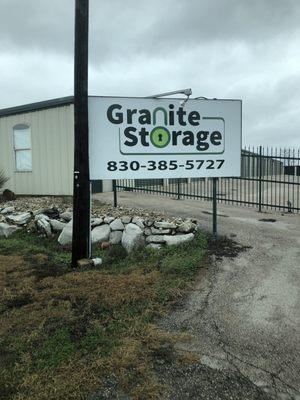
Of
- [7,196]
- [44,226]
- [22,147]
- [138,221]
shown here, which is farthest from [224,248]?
[22,147]

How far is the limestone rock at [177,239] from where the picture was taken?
7383 millimetres

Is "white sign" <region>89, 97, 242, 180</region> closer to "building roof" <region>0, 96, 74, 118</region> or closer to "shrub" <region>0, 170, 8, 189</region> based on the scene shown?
"building roof" <region>0, 96, 74, 118</region>

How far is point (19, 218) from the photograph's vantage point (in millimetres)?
9836

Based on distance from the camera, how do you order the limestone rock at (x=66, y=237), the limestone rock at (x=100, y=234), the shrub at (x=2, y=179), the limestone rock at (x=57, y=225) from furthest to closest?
the shrub at (x=2, y=179) → the limestone rock at (x=57, y=225) → the limestone rock at (x=66, y=237) → the limestone rock at (x=100, y=234)

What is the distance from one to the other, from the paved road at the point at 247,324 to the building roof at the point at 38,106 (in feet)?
24.1

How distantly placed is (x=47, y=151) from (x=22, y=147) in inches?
47.9

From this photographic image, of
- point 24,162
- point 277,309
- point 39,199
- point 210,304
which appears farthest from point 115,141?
point 24,162

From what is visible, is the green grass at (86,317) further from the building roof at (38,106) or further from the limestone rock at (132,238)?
the building roof at (38,106)

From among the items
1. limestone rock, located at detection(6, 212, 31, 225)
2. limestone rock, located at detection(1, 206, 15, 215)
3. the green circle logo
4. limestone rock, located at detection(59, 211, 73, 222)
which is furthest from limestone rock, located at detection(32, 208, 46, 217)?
the green circle logo

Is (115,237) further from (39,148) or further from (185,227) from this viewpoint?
(39,148)

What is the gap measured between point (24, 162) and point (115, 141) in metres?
7.74

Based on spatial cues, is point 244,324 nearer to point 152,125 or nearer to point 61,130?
point 152,125

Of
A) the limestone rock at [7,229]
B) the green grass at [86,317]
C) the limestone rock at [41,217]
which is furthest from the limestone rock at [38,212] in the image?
the green grass at [86,317]

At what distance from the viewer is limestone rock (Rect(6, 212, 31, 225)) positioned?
977 cm
